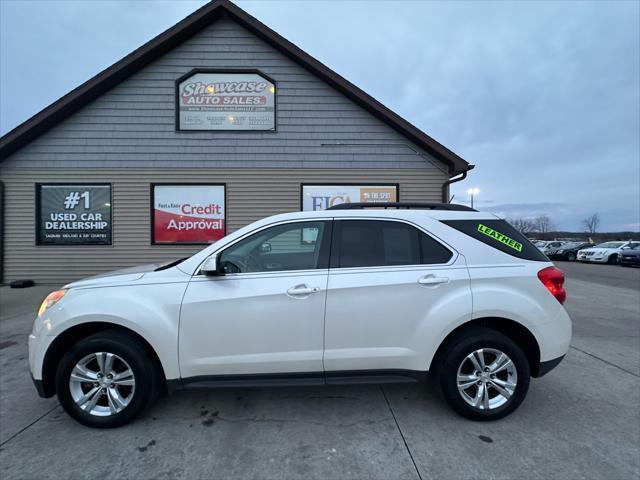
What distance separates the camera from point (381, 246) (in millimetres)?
2713

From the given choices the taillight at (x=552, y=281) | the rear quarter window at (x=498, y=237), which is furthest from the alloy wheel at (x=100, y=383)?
the taillight at (x=552, y=281)

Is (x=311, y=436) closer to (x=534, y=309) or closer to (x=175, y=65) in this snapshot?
(x=534, y=309)

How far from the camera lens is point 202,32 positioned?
8.27 m

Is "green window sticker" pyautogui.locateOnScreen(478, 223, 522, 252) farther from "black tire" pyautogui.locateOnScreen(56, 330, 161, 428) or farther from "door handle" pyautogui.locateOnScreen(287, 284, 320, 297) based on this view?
"black tire" pyautogui.locateOnScreen(56, 330, 161, 428)

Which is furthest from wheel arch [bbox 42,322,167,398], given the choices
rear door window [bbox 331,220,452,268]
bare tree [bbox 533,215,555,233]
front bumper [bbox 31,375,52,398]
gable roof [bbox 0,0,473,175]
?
bare tree [bbox 533,215,555,233]

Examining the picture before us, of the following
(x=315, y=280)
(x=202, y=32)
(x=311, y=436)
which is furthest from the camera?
(x=202, y=32)

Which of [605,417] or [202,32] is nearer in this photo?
[605,417]

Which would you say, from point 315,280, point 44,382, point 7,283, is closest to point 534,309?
point 315,280

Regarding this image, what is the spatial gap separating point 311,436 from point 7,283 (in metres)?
9.84

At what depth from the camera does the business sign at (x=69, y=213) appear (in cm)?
808

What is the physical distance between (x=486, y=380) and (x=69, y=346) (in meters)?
3.51

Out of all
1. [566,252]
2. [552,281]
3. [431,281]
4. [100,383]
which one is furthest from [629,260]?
[100,383]

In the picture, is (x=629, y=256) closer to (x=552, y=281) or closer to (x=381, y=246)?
(x=552, y=281)

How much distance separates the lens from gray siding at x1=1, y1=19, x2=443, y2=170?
8.09m
